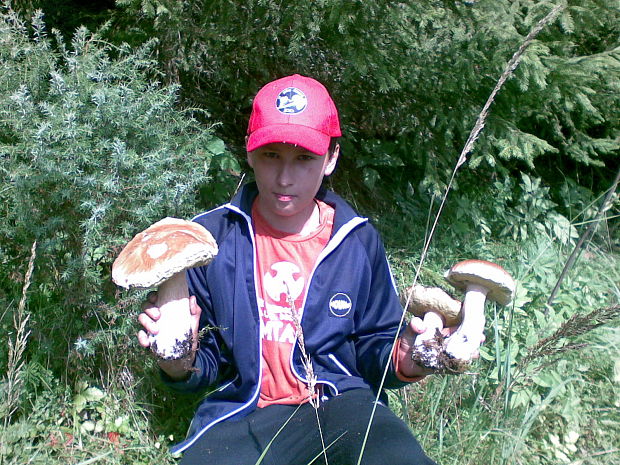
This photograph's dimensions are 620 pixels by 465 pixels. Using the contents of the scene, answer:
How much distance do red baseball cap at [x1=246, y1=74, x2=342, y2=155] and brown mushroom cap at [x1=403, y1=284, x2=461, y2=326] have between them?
25.4 inches

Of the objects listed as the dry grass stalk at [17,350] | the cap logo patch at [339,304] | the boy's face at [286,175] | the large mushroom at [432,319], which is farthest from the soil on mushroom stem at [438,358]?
the dry grass stalk at [17,350]

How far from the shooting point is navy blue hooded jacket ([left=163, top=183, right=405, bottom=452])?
7.44ft

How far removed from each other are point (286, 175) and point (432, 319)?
0.75m

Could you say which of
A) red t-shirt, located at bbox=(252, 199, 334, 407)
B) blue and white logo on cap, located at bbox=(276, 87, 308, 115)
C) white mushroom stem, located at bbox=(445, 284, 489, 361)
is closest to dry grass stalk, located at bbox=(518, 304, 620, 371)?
white mushroom stem, located at bbox=(445, 284, 489, 361)

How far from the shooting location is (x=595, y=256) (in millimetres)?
4340

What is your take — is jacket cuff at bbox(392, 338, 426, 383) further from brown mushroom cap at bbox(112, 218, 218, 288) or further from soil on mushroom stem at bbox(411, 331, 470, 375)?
brown mushroom cap at bbox(112, 218, 218, 288)

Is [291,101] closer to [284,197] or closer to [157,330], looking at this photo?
[284,197]

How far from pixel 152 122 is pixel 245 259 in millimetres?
922

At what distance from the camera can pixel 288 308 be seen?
7.56 ft

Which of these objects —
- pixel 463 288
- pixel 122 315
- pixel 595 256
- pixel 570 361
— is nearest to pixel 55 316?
pixel 122 315

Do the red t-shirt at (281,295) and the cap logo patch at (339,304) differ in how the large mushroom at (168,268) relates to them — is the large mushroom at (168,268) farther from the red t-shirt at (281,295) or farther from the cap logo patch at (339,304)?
the cap logo patch at (339,304)

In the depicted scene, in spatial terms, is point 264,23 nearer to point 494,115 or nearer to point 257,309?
point 494,115

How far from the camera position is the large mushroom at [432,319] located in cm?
199

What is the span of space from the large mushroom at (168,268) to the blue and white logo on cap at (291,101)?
0.59m
